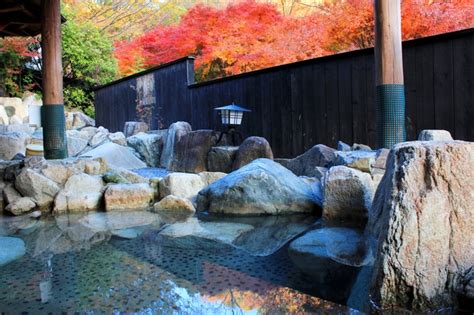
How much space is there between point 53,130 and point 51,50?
100 cm

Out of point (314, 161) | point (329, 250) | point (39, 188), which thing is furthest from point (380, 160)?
point (39, 188)

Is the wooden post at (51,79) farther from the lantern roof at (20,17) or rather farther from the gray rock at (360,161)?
the gray rock at (360,161)

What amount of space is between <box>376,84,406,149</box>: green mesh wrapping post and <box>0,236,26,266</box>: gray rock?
358cm

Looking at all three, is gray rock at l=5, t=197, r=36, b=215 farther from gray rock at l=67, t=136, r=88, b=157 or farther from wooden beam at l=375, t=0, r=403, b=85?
gray rock at l=67, t=136, r=88, b=157

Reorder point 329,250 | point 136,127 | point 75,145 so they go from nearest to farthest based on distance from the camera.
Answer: point 329,250 < point 75,145 < point 136,127

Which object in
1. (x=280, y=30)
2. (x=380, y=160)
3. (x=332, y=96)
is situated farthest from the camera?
(x=280, y=30)

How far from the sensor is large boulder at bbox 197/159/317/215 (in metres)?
4.36

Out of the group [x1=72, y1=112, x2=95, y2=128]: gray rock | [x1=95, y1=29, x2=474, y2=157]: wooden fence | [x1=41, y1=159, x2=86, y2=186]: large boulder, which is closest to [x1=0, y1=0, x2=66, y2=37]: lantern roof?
[x1=41, y1=159, x2=86, y2=186]: large boulder

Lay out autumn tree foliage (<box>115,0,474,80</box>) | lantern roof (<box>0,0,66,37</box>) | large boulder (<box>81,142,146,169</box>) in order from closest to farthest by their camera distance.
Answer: lantern roof (<box>0,0,66,37</box>) < autumn tree foliage (<box>115,0,474,80</box>) < large boulder (<box>81,142,146,169</box>)

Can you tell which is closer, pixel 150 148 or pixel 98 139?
pixel 150 148

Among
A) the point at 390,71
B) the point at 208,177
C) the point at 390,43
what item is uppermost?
the point at 390,43

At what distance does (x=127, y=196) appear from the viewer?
4980 mm

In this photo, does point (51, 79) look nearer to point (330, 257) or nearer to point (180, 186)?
point (180, 186)

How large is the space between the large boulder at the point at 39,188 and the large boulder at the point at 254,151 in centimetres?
293
